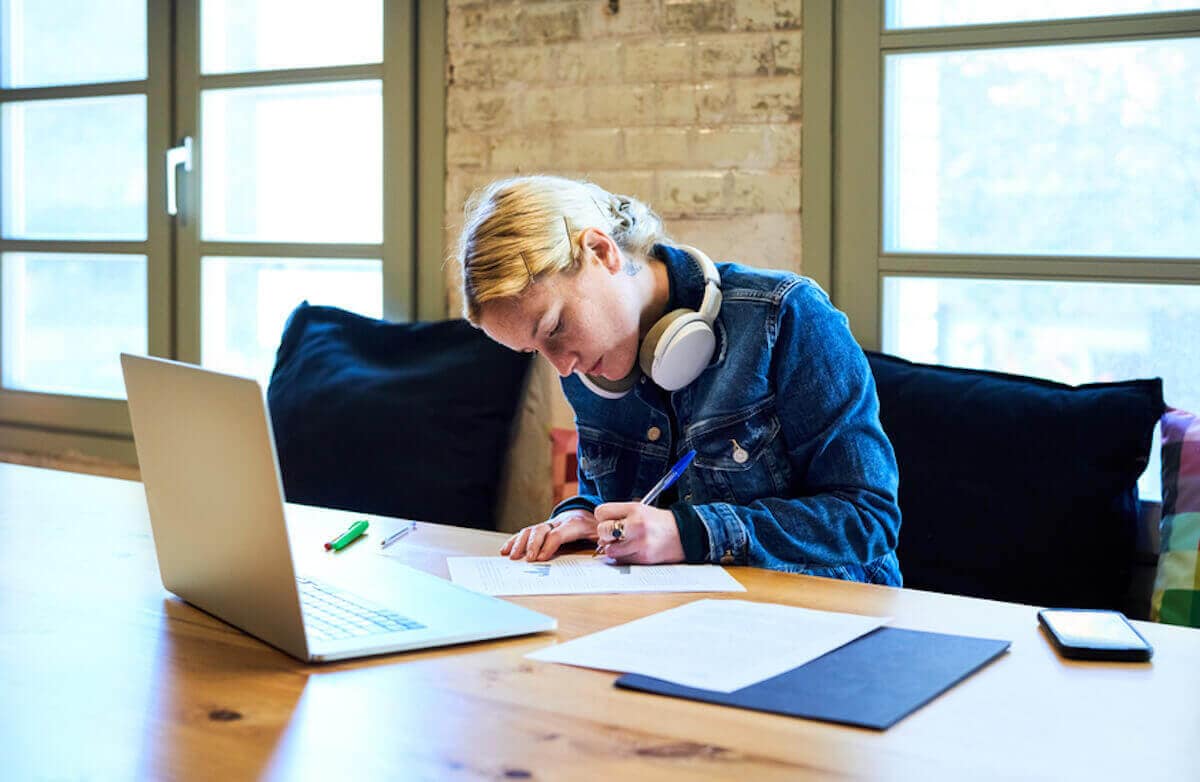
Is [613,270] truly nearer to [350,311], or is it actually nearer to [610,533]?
[610,533]

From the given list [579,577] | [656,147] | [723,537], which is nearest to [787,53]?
[656,147]

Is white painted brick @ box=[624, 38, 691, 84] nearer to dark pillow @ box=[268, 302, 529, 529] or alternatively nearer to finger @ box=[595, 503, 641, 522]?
dark pillow @ box=[268, 302, 529, 529]

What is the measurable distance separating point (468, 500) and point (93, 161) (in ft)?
6.00

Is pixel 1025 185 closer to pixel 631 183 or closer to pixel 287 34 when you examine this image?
pixel 631 183

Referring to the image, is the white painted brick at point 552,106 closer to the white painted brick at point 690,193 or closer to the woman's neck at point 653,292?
the white painted brick at point 690,193

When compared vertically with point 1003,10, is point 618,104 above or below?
below

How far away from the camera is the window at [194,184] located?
3.32m

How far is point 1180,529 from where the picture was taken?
2.17 metres

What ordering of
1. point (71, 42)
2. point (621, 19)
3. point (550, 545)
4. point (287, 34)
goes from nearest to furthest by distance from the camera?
point (550, 545)
point (621, 19)
point (287, 34)
point (71, 42)

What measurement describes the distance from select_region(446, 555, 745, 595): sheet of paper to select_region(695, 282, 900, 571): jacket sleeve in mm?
82

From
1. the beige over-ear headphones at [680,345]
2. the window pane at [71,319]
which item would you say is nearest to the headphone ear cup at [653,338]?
the beige over-ear headphones at [680,345]

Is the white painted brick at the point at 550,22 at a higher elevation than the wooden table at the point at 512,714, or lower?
higher

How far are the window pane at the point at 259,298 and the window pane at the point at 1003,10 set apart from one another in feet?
5.07

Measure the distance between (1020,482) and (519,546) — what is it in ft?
3.52
